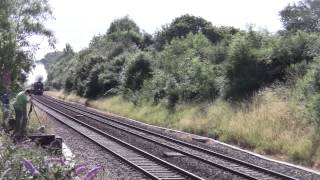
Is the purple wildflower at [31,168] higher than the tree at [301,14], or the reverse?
the tree at [301,14]

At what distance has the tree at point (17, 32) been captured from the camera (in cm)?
2209

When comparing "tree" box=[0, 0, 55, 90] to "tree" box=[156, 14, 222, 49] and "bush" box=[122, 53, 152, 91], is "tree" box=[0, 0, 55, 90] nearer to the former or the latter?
"bush" box=[122, 53, 152, 91]

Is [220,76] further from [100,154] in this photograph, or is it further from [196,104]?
[100,154]

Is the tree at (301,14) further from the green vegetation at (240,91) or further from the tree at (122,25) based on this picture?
the tree at (122,25)

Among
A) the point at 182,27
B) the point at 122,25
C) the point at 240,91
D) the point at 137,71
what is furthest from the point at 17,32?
the point at 122,25

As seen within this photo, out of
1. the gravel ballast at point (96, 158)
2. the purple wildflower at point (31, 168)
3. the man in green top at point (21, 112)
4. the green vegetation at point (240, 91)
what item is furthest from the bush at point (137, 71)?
the purple wildflower at point (31, 168)

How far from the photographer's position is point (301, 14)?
179ft

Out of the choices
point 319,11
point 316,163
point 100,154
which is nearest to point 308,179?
point 316,163

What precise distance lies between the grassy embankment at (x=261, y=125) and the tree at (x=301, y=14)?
21.9 meters

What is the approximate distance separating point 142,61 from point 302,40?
23.0m

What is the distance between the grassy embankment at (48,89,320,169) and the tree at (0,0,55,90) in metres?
8.22

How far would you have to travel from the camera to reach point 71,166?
6234 millimetres

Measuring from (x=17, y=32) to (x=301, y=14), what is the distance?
109ft

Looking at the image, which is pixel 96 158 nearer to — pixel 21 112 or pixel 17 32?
pixel 21 112
